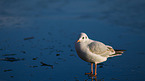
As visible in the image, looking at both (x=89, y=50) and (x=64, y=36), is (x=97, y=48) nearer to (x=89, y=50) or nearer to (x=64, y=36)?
(x=89, y=50)

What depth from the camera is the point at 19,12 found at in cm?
1151

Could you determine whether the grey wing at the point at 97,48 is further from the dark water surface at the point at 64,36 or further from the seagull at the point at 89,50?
the dark water surface at the point at 64,36

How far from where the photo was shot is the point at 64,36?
806cm

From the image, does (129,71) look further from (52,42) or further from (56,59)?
→ (52,42)

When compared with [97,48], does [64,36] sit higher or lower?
higher

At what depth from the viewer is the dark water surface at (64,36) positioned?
5.18 m

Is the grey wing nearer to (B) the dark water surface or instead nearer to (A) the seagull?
(A) the seagull

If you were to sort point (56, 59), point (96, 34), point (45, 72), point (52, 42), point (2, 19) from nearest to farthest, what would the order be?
point (45, 72) → point (56, 59) → point (52, 42) → point (96, 34) → point (2, 19)

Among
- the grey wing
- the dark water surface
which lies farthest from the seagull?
the dark water surface

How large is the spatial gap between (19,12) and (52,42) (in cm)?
485

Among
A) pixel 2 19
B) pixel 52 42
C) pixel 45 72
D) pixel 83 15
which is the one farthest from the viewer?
pixel 83 15

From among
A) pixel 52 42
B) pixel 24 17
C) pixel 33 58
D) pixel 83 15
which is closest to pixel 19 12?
pixel 24 17

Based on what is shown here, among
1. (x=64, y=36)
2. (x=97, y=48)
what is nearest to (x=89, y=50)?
(x=97, y=48)

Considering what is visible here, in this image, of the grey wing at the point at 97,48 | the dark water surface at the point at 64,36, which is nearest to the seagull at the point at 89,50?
the grey wing at the point at 97,48
